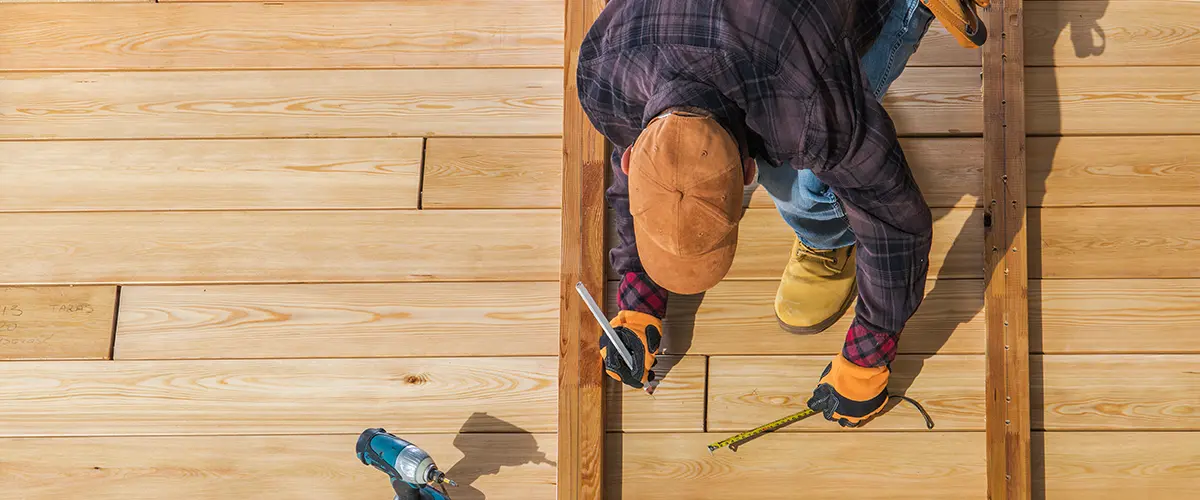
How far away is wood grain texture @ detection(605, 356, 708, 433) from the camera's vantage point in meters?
1.50

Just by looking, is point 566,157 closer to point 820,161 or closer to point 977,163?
point 820,161

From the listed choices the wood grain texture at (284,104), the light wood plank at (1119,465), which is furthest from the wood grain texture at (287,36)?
the light wood plank at (1119,465)

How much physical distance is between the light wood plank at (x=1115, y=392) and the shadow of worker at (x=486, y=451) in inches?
39.8

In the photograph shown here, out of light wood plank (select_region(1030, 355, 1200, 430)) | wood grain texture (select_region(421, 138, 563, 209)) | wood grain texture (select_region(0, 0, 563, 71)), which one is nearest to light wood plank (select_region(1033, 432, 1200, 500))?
light wood plank (select_region(1030, 355, 1200, 430))

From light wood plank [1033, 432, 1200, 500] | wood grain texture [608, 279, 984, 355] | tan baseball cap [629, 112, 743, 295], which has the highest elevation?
tan baseball cap [629, 112, 743, 295]

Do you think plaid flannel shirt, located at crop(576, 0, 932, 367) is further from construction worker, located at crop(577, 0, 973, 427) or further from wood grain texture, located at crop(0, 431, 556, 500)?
wood grain texture, located at crop(0, 431, 556, 500)

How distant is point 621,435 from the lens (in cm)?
150

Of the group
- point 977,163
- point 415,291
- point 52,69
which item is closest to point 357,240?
point 415,291

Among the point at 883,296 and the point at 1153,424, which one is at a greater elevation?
the point at 883,296

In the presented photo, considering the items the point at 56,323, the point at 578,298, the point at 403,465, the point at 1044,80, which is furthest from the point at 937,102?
the point at 56,323

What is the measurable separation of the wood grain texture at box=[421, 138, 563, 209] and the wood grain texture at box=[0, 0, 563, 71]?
193 mm

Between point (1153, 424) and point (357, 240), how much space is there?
1.67 metres

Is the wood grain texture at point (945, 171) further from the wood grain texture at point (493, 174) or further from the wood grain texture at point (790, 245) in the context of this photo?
the wood grain texture at point (493, 174)

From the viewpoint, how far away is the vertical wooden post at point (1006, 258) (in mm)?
1438
